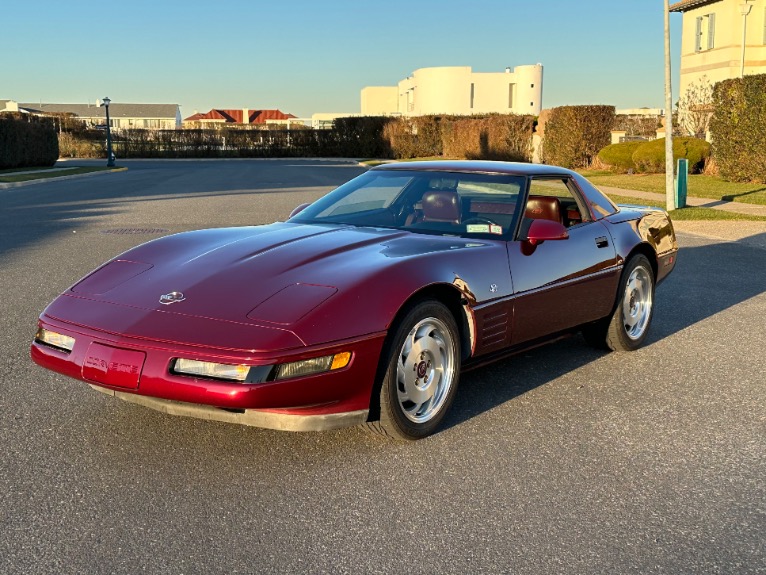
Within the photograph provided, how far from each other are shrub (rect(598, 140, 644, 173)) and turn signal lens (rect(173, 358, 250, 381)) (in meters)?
28.7

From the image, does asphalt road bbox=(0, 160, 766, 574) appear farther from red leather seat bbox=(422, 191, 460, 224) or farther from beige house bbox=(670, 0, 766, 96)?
beige house bbox=(670, 0, 766, 96)

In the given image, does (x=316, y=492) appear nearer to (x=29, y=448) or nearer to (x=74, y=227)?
(x=29, y=448)

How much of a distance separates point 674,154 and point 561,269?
24.8 m

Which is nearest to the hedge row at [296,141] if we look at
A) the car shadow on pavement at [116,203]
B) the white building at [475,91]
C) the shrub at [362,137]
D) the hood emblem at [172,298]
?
the shrub at [362,137]

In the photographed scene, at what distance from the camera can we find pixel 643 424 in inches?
185

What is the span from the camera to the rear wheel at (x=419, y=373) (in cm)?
411

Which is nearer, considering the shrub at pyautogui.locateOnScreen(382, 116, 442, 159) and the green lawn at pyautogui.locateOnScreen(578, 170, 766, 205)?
the green lawn at pyautogui.locateOnScreen(578, 170, 766, 205)

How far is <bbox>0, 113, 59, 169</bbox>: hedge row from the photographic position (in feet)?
125

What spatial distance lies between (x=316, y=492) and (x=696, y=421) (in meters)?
2.29

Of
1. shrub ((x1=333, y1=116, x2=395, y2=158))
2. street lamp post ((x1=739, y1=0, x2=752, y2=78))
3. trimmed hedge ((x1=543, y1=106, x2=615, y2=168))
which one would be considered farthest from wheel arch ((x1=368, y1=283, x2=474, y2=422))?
shrub ((x1=333, y1=116, x2=395, y2=158))

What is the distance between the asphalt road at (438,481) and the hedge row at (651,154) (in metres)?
23.9

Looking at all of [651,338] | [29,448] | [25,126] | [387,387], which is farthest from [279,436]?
[25,126]

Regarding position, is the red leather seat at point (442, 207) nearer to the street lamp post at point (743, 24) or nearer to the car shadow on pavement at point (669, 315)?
the car shadow on pavement at point (669, 315)

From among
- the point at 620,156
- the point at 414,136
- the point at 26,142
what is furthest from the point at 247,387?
the point at 414,136
